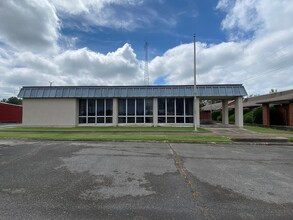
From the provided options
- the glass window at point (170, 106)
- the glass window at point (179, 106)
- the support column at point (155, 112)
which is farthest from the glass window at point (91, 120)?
the glass window at point (179, 106)

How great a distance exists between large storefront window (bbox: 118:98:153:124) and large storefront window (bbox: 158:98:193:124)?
1.22 meters

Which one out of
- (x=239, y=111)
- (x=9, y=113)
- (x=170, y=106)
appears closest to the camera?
(x=239, y=111)

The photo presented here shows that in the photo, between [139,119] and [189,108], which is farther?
[139,119]

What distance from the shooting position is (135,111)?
2334 centimetres

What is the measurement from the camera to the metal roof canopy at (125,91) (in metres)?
22.2

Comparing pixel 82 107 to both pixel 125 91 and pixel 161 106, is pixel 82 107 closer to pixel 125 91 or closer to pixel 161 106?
pixel 125 91

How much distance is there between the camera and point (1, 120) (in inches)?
1361

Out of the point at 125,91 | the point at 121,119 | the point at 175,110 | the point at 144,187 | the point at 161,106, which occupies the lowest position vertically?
the point at 144,187

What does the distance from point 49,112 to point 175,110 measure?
552 inches

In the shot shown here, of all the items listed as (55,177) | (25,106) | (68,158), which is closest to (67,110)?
(25,106)

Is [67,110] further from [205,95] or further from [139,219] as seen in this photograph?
[139,219]

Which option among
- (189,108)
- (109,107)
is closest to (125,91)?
(109,107)

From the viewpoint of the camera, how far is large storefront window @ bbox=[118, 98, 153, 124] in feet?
76.0

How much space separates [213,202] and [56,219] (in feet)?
9.29
